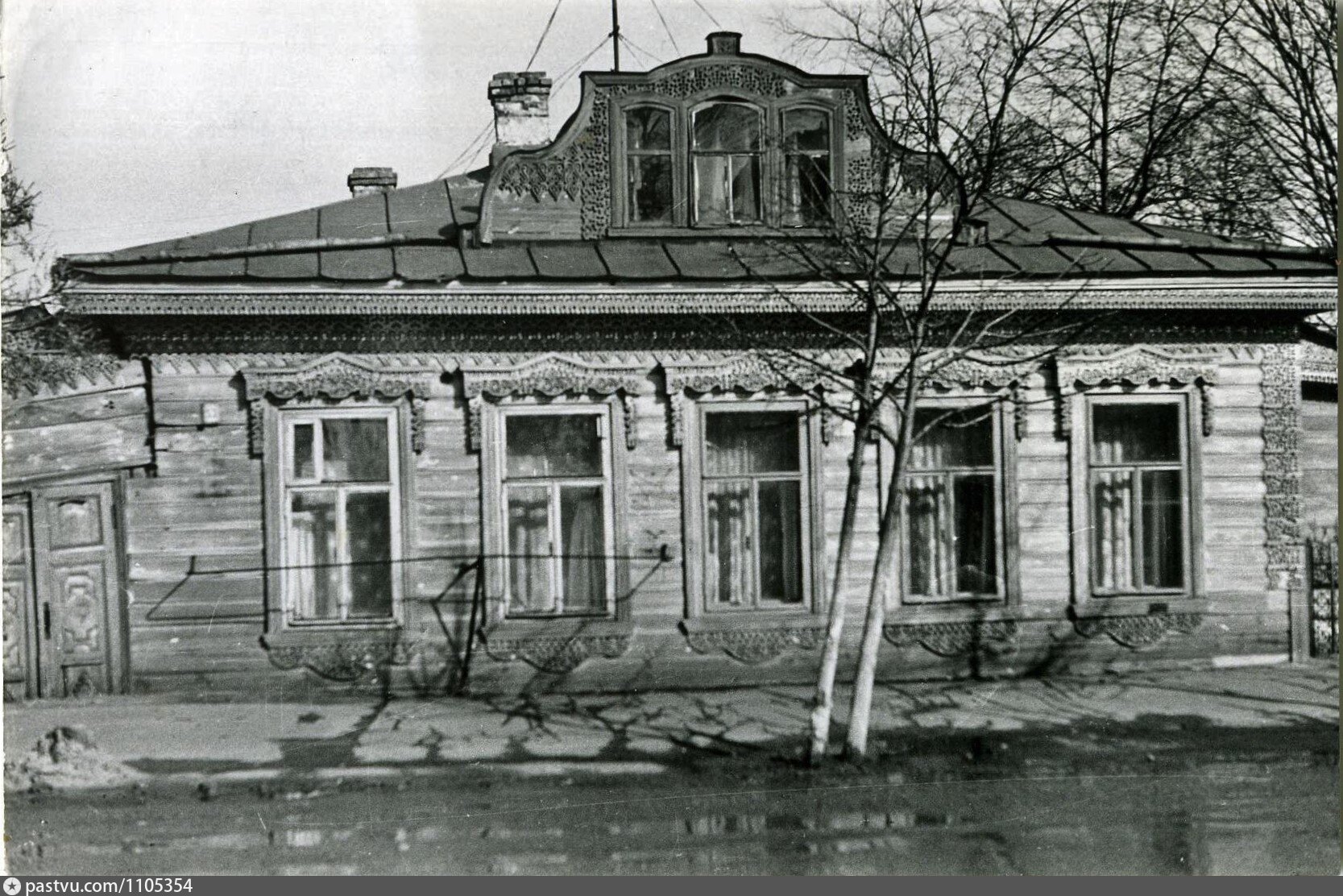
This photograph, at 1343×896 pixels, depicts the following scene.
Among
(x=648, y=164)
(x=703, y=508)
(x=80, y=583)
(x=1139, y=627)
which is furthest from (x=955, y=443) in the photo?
(x=80, y=583)

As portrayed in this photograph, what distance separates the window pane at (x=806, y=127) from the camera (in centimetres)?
830

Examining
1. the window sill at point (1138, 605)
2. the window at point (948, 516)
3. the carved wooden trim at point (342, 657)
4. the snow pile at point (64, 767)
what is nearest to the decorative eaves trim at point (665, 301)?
the window at point (948, 516)

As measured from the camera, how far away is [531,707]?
7.53m

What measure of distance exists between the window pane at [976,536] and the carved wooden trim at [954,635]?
0.26 m

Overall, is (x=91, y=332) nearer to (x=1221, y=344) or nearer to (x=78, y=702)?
(x=78, y=702)

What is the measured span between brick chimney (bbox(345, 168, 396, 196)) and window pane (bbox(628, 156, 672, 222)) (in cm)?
184

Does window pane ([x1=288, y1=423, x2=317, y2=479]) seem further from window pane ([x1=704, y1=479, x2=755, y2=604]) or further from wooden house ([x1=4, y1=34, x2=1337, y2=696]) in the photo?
window pane ([x1=704, y1=479, x2=755, y2=604])

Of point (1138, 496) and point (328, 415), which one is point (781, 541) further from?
point (328, 415)

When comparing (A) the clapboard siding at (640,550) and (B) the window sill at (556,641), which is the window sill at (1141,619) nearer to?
(A) the clapboard siding at (640,550)

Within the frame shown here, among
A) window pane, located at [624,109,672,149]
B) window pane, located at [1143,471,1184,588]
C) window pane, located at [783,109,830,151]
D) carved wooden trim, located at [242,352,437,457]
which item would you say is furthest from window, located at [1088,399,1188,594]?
carved wooden trim, located at [242,352,437,457]

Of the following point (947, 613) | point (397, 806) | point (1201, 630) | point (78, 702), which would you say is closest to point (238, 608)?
point (78, 702)

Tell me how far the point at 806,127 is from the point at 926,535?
3.32 m

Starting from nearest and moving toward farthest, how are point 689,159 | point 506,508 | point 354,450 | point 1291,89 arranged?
1. point 1291,89
2. point 354,450
3. point 506,508
4. point 689,159

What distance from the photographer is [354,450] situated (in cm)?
787
